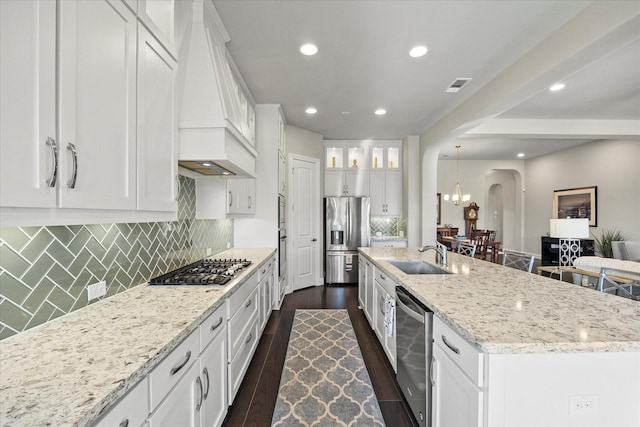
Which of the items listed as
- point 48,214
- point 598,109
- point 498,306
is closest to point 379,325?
point 498,306

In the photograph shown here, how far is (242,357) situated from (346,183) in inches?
167

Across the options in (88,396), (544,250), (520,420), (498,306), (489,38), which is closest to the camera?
(88,396)

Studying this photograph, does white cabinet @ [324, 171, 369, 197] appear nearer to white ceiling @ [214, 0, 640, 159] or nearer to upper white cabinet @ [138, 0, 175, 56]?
white ceiling @ [214, 0, 640, 159]

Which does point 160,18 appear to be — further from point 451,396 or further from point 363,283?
point 363,283

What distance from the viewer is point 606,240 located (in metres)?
5.85

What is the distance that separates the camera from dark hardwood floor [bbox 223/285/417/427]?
6.22 feet

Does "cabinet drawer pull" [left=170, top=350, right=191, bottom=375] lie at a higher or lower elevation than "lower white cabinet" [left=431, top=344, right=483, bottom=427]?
higher

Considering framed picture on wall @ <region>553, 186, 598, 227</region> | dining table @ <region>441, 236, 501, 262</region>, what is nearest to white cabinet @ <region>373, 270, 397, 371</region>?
dining table @ <region>441, 236, 501, 262</region>

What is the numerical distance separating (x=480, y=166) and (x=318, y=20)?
841 centimetres

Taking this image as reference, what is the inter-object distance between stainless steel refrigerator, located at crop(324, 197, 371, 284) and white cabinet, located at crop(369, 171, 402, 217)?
441 mm

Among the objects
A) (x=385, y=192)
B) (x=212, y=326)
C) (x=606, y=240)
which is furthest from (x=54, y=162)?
(x=606, y=240)

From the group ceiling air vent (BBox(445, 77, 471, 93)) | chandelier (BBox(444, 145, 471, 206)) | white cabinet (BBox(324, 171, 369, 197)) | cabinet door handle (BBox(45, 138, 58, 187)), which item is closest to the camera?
cabinet door handle (BBox(45, 138, 58, 187))

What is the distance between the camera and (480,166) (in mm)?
8953

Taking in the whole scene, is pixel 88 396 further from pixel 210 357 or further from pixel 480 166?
pixel 480 166
